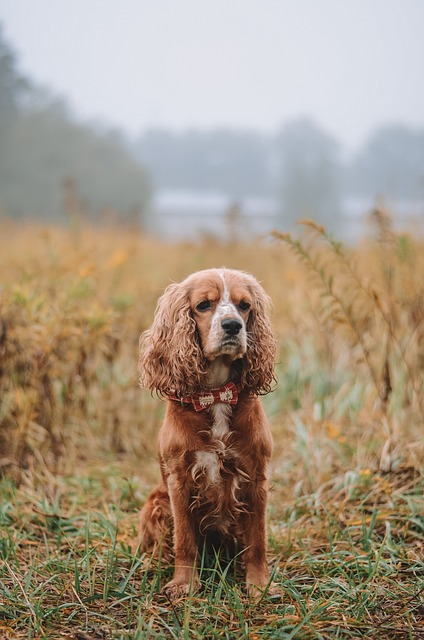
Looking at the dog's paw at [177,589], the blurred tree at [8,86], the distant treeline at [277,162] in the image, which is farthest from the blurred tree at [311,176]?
the dog's paw at [177,589]

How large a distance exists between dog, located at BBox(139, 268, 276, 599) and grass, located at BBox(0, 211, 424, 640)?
0.15m

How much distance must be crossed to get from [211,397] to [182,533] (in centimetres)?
57

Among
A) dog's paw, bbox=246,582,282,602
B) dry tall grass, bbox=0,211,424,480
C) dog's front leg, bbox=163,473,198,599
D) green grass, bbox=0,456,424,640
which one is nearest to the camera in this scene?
green grass, bbox=0,456,424,640

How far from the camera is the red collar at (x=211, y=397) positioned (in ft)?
8.25

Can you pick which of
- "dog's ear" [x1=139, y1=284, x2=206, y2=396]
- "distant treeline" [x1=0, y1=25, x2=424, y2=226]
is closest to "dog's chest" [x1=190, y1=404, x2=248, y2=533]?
"dog's ear" [x1=139, y1=284, x2=206, y2=396]

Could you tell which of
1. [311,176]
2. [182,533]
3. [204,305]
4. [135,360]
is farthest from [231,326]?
[311,176]

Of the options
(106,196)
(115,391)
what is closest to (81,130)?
(106,196)

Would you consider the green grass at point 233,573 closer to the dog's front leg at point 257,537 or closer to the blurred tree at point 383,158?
the dog's front leg at point 257,537

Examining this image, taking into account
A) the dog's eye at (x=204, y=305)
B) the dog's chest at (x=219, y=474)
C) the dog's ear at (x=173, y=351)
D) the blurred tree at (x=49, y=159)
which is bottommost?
the dog's chest at (x=219, y=474)

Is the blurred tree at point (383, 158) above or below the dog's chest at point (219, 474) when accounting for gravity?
above

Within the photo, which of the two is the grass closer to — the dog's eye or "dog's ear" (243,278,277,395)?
"dog's ear" (243,278,277,395)

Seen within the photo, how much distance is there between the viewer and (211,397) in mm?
2512

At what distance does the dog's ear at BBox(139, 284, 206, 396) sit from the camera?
255 centimetres

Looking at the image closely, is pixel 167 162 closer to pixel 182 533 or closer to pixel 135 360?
pixel 135 360
